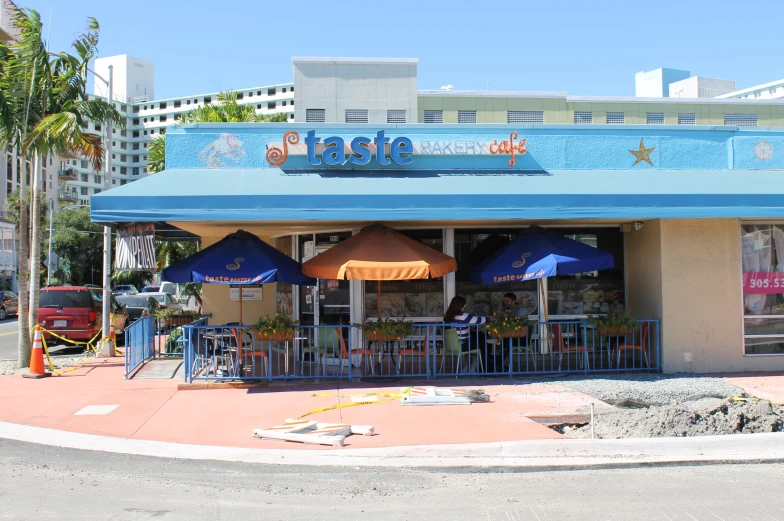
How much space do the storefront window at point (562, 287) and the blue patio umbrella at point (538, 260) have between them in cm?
134

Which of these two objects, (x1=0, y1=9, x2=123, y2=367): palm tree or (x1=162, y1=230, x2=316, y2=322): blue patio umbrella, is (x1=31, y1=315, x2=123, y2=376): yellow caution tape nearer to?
(x1=0, y1=9, x2=123, y2=367): palm tree

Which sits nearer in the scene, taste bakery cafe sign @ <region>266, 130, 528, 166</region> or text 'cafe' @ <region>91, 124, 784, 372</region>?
text 'cafe' @ <region>91, 124, 784, 372</region>

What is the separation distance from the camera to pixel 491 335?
12.1 m

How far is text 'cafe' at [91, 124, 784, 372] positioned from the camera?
11.4 m

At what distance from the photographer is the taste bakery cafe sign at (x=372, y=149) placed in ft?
41.0

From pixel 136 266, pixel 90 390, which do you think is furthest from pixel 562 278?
pixel 90 390

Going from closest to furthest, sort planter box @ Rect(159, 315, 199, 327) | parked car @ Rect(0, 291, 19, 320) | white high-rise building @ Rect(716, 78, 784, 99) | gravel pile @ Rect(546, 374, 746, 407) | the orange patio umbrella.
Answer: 1. gravel pile @ Rect(546, 374, 746, 407)
2. the orange patio umbrella
3. planter box @ Rect(159, 315, 199, 327)
4. parked car @ Rect(0, 291, 19, 320)
5. white high-rise building @ Rect(716, 78, 784, 99)

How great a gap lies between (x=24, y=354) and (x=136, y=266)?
4.16 m

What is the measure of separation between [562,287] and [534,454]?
6.98m

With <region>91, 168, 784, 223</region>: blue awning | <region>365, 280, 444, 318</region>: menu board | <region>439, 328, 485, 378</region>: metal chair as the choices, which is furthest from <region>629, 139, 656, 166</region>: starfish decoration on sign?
<region>439, 328, 485, 378</region>: metal chair

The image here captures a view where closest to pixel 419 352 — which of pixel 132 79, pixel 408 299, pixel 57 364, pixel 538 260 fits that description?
pixel 408 299

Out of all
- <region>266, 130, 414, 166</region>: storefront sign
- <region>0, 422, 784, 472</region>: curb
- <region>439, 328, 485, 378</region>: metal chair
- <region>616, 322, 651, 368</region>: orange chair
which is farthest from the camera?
<region>266, 130, 414, 166</region>: storefront sign

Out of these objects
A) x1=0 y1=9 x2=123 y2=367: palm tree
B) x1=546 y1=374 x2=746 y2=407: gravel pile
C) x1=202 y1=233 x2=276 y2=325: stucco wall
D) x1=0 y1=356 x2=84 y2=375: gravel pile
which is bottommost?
x1=546 y1=374 x2=746 y2=407: gravel pile

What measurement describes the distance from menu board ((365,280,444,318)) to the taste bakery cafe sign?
2.51 metres
